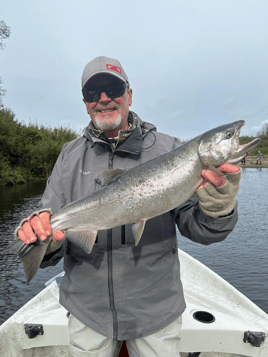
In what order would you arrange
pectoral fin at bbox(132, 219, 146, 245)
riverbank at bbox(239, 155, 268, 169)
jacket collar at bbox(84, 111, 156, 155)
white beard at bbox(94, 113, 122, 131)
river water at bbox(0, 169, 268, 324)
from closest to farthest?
pectoral fin at bbox(132, 219, 146, 245), jacket collar at bbox(84, 111, 156, 155), white beard at bbox(94, 113, 122, 131), river water at bbox(0, 169, 268, 324), riverbank at bbox(239, 155, 268, 169)

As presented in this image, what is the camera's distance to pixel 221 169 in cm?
252

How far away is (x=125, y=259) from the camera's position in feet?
9.31

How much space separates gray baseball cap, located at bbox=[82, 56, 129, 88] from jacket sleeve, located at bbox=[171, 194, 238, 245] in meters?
1.75

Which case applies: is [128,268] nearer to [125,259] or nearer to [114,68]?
[125,259]

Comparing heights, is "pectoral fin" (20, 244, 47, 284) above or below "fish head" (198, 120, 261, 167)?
below

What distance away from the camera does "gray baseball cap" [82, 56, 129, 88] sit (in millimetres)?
3412

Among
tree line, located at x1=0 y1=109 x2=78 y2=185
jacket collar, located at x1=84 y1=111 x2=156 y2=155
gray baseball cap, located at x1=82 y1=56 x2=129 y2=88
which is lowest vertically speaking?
jacket collar, located at x1=84 y1=111 x2=156 y2=155

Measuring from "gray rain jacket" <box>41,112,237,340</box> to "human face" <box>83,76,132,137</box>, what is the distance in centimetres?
26

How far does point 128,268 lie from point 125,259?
92 mm

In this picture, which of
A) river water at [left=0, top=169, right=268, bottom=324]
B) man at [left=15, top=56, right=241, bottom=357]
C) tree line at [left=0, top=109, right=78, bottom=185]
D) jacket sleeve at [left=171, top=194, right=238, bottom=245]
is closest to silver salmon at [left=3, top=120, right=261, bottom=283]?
man at [left=15, top=56, right=241, bottom=357]

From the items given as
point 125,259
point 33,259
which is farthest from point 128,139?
point 33,259

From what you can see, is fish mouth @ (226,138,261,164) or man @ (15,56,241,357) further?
man @ (15,56,241,357)

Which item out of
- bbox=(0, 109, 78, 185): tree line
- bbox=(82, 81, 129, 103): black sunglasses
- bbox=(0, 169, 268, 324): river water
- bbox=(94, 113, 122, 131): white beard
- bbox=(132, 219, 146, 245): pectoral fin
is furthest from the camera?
bbox=(0, 109, 78, 185): tree line

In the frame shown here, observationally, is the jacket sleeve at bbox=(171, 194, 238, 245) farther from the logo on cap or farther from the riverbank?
the riverbank
